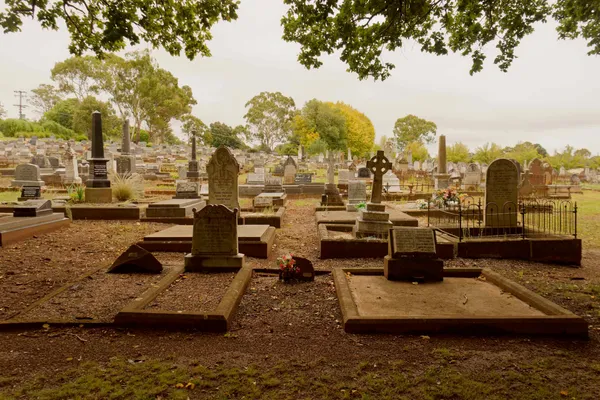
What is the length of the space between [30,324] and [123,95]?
5127cm

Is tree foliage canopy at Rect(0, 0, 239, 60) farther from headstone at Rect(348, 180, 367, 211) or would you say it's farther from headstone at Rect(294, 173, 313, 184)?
headstone at Rect(294, 173, 313, 184)

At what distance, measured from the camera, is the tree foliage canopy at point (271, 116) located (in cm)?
7156

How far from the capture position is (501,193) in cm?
959

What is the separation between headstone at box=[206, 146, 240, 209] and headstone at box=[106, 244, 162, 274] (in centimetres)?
443

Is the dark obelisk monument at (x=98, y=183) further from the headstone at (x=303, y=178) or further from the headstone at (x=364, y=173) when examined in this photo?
the headstone at (x=364, y=173)

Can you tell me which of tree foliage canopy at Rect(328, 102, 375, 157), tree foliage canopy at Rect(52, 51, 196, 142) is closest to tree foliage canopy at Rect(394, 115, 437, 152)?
tree foliage canopy at Rect(328, 102, 375, 157)

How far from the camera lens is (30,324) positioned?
160 inches

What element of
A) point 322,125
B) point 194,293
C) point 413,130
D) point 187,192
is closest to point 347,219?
point 187,192

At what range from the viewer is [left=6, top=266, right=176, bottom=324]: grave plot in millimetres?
4250

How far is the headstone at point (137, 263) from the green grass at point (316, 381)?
2.78 meters

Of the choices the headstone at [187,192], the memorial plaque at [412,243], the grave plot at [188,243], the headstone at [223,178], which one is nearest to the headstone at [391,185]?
the headstone at [187,192]

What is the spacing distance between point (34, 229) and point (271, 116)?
65.8 meters

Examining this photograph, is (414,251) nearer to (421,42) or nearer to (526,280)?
(526,280)

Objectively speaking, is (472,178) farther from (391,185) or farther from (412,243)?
(412,243)
